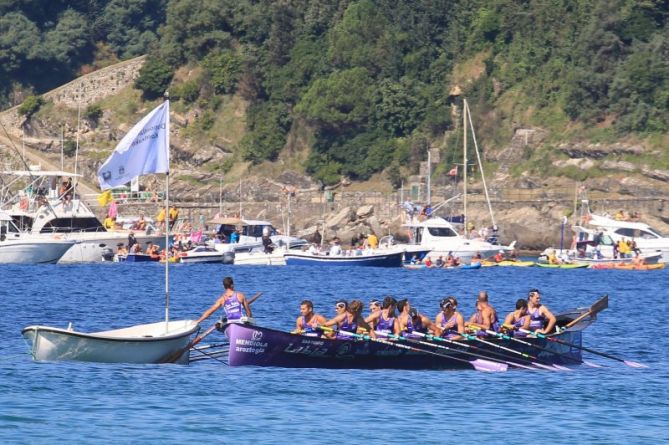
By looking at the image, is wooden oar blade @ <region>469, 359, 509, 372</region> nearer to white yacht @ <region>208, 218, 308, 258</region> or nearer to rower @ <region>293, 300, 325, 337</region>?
rower @ <region>293, 300, 325, 337</region>

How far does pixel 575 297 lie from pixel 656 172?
92.5 ft

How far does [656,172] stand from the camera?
80250mm

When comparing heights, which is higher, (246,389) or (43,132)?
(43,132)

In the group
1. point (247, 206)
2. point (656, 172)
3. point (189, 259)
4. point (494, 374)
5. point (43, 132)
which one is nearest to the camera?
point (494, 374)

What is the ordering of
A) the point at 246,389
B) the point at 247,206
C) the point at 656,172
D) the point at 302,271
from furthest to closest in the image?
the point at 247,206 < the point at 656,172 < the point at 302,271 < the point at 246,389

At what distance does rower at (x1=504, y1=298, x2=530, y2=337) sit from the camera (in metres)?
31.4

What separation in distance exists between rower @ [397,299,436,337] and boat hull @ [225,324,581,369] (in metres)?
0.40

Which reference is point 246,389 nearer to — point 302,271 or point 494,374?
point 494,374

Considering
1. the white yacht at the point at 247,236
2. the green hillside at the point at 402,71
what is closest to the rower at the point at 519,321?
the white yacht at the point at 247,236

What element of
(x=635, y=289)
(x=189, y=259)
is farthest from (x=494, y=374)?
(x=189, y=259)

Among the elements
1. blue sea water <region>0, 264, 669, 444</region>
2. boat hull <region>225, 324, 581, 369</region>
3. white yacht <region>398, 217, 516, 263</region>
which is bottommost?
blue sea water <region>0, 264, 669, 444</region>

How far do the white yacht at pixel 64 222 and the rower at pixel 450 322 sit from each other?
136ft

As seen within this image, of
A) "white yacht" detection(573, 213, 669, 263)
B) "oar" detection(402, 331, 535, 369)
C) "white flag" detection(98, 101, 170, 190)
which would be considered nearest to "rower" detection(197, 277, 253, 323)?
"white flag" detection(98, 101, 170, 190)

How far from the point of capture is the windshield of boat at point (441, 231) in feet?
238
